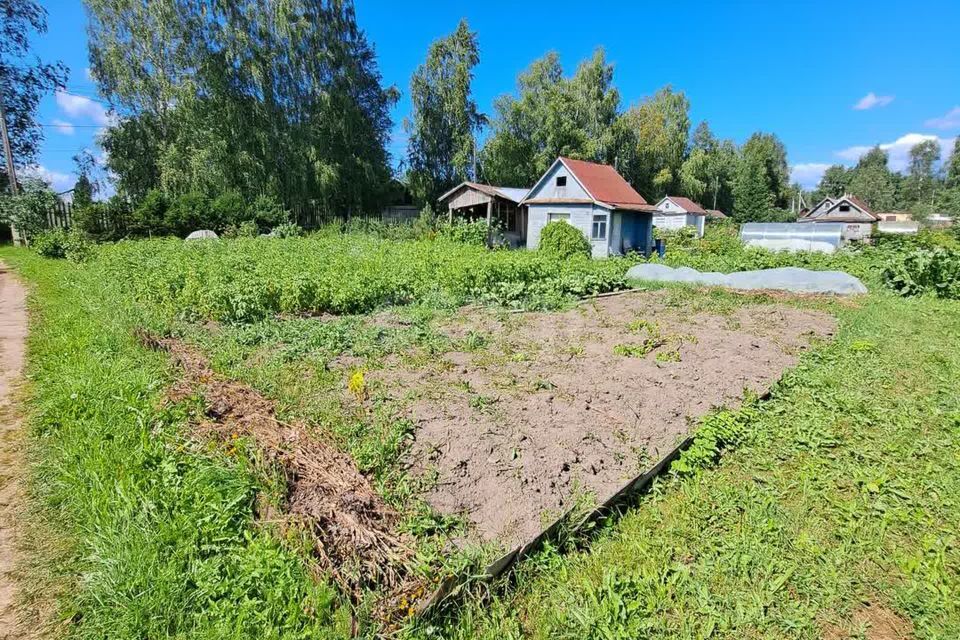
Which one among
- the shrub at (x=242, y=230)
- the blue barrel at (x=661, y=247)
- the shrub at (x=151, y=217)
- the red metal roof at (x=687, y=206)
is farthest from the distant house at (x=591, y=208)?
the red metal roof at (x=687, y=206)

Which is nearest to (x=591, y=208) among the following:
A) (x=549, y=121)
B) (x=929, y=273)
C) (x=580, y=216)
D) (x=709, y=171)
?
(x=580, y=216)

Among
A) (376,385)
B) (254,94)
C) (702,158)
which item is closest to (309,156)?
(254,94)

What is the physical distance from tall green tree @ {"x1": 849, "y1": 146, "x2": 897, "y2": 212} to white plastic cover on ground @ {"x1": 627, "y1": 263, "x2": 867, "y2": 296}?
76290 millimetres

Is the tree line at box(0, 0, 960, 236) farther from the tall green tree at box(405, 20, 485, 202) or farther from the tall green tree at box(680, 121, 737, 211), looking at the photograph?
the tall green tree at box(680, 121, 737, 211)

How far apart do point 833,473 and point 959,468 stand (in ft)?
2.76

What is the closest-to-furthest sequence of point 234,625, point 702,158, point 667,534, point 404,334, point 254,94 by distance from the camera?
point 234,625
point 667,534
point 404,334
point 254,94
point 702,158

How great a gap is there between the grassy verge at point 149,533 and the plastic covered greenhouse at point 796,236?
1968cm

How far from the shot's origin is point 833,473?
10.5 feet

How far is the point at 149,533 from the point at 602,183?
1940 cm

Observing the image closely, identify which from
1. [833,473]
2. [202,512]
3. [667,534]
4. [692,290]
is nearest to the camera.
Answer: [202,512]

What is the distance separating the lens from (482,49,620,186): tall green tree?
100.0ft

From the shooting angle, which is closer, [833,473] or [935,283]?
[833,473]

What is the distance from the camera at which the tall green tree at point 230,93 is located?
20375mm

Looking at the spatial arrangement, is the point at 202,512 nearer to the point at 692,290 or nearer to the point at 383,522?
the point at 383,522
